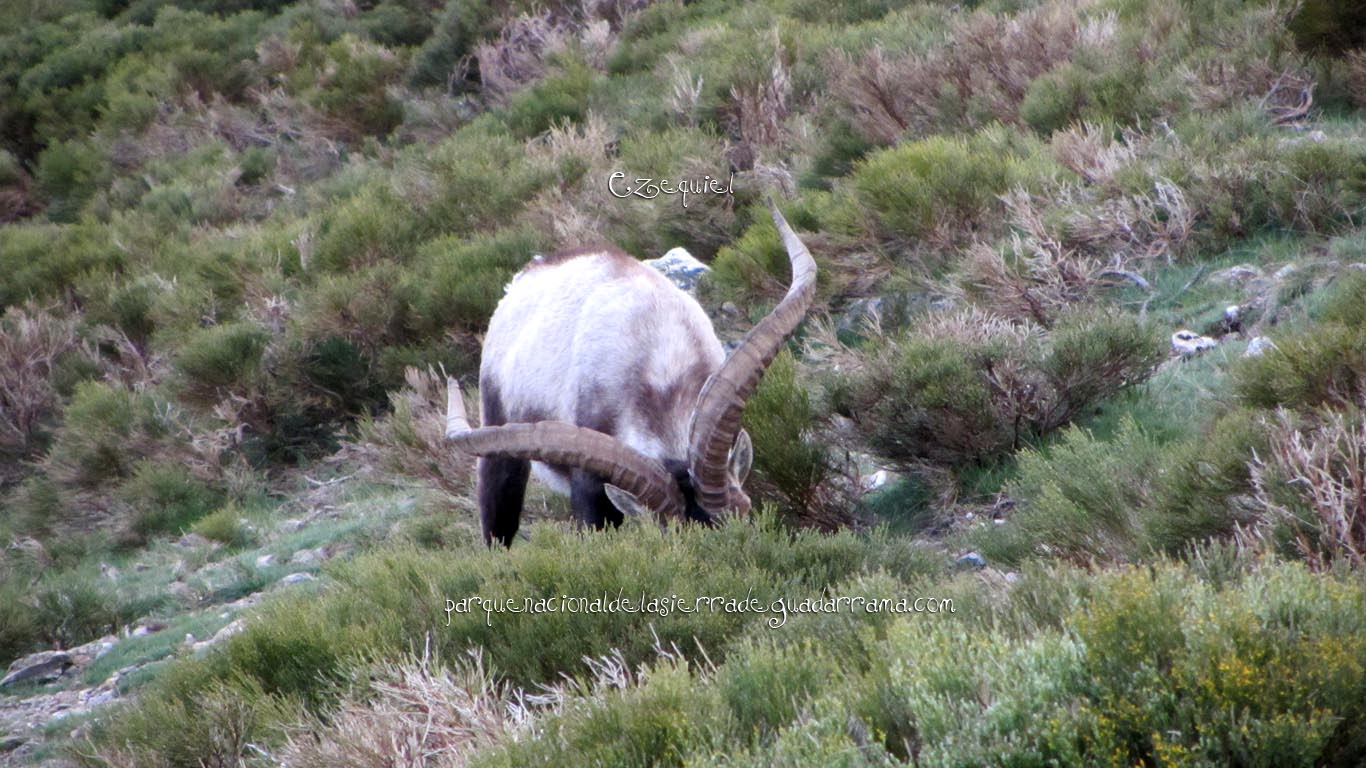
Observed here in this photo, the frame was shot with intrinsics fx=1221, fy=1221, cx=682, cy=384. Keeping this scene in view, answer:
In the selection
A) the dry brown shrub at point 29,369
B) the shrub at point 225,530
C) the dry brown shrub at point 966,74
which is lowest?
the dry brown shrub at point 29,369

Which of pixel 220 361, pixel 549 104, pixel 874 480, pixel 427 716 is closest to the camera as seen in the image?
pixel 427 716

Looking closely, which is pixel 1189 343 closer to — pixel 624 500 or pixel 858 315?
pixel 858 315

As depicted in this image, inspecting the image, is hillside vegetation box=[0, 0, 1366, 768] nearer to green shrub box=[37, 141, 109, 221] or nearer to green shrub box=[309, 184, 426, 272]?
green shrub box=[309, 184, 426, 272]

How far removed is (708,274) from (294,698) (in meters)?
5.82

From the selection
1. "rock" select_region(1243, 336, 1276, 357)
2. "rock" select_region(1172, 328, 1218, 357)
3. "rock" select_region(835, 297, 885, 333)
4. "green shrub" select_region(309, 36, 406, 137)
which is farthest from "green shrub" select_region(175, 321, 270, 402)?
"rock" select_region(1243, 336, 1276, 357)

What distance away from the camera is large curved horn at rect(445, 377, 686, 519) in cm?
529

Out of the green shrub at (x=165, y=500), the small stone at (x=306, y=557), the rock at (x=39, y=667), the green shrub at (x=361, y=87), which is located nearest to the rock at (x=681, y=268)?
the small stone at (x=306, y=557)

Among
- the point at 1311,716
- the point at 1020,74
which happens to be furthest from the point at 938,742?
the point at 1020,74

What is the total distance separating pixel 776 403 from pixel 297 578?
3.37m

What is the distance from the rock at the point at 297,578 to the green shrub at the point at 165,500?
2.68 meters

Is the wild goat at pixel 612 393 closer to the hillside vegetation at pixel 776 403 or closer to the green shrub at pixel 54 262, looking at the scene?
the hillside vegetation at pixel 776 403

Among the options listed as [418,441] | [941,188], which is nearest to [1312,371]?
[941,188]

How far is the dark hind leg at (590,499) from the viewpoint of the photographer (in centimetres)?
567

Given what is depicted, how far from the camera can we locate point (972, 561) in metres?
5.50
